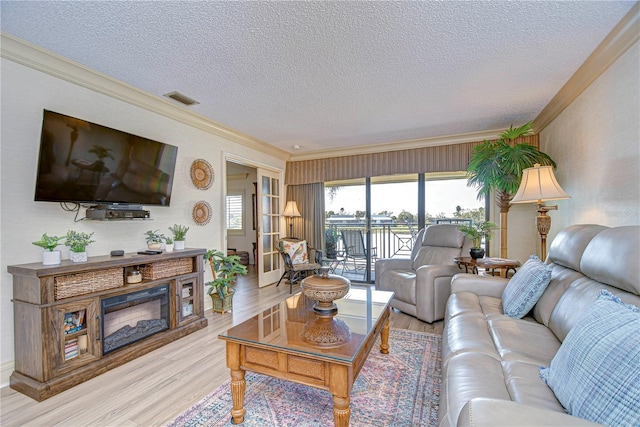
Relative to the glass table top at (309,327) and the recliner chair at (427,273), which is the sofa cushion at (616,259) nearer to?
the glass table top at (309,327)

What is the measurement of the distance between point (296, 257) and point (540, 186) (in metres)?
3.47

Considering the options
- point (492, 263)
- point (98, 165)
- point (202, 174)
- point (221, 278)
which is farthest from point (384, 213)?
point (98, 165)

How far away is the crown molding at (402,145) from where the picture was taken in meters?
4.14

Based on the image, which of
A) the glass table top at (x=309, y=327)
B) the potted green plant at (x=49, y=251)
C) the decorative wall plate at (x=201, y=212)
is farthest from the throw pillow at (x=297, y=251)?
the potted green plant at (x=49, y=251)

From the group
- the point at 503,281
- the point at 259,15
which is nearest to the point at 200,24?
the point at 259,15

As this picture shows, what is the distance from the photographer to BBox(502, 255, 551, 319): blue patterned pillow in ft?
6.27

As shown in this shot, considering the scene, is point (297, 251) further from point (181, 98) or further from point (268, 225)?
point (181, 98)

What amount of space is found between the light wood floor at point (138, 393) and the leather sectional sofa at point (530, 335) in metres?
1.60

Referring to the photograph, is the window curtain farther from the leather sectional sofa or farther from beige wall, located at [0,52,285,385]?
the leather sectional sofa

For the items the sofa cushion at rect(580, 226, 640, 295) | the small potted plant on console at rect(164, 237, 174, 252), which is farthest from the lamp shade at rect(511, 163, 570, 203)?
the small potted plant on console at rect(164, 237, 174, 252)

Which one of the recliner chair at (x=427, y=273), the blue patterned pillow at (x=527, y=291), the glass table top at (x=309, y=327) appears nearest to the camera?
the glass table top at (x=309, y=327)

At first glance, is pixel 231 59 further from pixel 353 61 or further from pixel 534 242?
pixel 534 242

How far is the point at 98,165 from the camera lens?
2.38 metres

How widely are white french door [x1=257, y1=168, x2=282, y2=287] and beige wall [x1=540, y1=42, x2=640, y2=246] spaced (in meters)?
4.01
